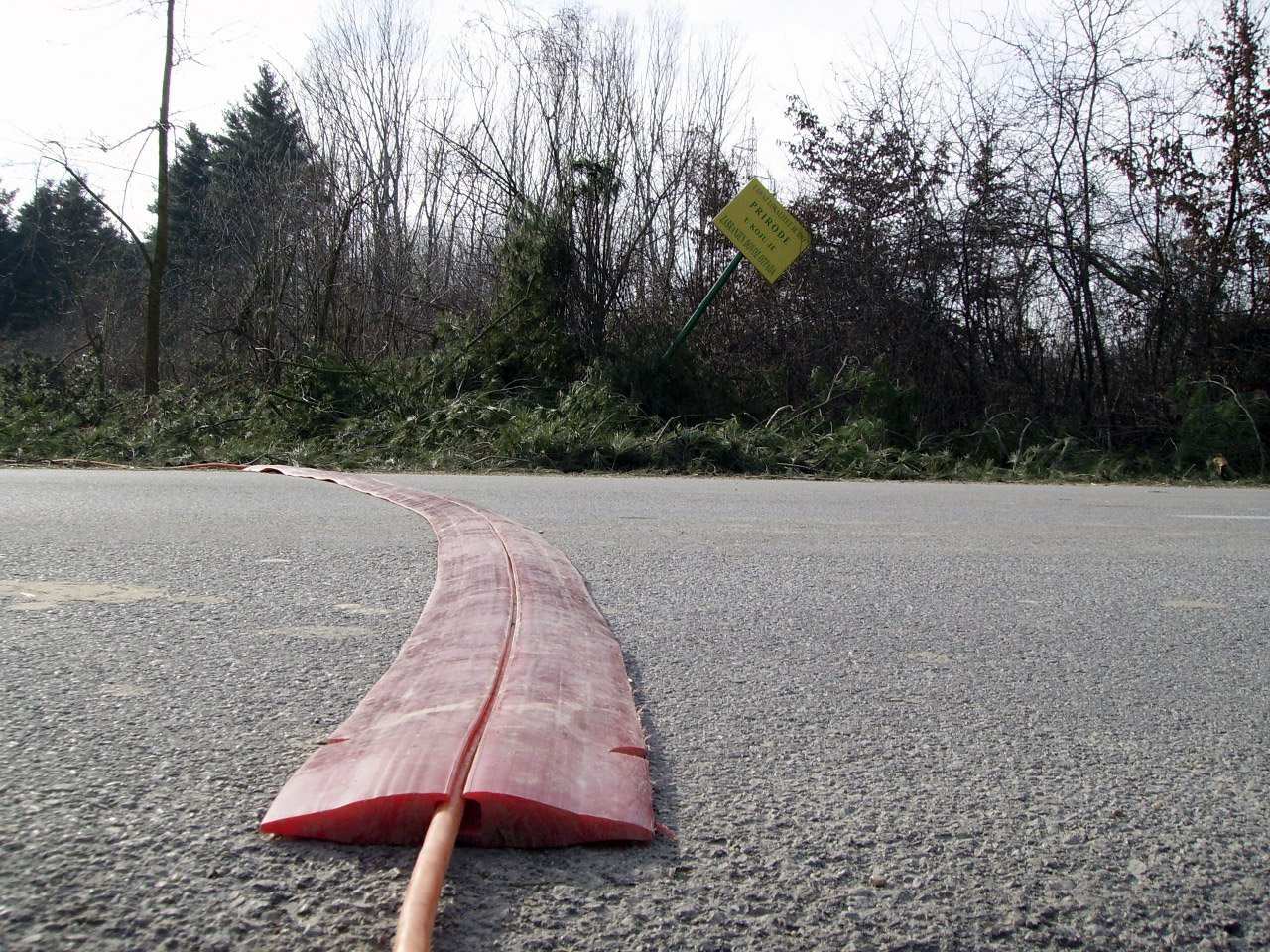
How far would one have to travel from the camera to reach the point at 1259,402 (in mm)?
10750

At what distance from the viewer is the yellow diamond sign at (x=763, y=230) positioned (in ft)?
36.6

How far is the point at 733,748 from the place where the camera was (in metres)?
1.86

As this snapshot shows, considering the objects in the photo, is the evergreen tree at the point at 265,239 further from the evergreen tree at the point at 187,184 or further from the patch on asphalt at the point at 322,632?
the patch on asphalt at the point at 322,632

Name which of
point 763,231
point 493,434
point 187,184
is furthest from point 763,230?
point 187,184

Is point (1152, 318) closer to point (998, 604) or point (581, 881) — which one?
point (998, 604)

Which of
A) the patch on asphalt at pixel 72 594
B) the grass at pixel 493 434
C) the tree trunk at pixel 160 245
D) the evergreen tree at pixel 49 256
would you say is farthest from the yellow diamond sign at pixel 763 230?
the evergreen tree at pixel 49 256

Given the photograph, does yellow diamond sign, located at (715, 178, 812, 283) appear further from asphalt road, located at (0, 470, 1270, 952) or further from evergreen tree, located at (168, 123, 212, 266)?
evergreen tree, located at (168, 123, 212, 266)

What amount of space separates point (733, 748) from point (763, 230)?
9.95 metres

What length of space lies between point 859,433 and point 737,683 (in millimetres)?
8433

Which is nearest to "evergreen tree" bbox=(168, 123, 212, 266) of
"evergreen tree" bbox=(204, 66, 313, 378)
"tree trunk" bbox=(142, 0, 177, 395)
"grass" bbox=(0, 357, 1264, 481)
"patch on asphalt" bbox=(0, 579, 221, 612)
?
"evergreen tree" bbox=(204, 66, 313, 378)

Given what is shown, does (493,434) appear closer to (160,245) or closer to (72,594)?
(160,245)

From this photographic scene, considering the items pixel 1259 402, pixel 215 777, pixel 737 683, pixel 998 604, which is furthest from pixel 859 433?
pixel 215 777

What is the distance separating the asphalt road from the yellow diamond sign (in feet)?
24.7

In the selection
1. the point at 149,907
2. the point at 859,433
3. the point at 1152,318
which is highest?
the point at 1152,318
